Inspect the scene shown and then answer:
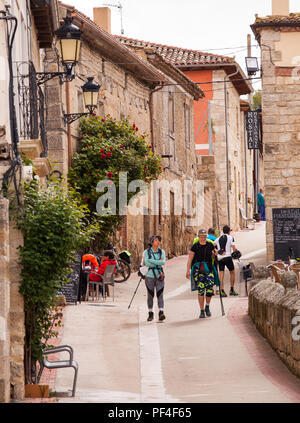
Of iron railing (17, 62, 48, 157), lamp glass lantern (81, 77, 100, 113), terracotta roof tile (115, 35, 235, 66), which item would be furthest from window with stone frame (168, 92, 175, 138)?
iron railing (17, 62, 48, 157)

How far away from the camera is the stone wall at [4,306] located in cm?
855

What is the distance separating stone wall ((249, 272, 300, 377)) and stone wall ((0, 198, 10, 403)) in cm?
335

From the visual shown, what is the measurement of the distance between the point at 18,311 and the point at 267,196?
13.5 metres

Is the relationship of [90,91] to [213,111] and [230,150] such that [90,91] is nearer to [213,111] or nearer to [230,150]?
[213,111]

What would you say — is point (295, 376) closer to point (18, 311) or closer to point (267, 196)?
point (18, 311)

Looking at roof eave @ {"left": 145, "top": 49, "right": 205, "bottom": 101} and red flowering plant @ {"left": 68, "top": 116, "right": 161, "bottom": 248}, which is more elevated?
roof eave @ {"left": 145, "top": 49, "right": 205, "bottom": 101}

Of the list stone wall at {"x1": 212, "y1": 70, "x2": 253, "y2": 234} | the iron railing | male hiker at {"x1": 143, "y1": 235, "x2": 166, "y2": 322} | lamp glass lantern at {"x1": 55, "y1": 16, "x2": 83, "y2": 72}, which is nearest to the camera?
the iron railing

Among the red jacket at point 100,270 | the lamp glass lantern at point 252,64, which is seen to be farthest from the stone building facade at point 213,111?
the red jacket at point 100,270

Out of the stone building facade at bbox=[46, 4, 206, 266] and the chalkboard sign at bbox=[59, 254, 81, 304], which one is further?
the stone building facade at bbox=[46, 4, 206, 266]

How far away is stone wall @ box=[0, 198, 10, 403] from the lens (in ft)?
28.0

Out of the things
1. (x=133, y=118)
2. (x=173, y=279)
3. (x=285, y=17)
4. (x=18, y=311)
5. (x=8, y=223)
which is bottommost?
(x=173, y=279)

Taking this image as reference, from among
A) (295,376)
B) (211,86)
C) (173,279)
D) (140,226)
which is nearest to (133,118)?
(140,226)

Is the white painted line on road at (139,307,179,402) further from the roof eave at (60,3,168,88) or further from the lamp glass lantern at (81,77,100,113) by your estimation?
the roof eave at (60,3,168,88)
